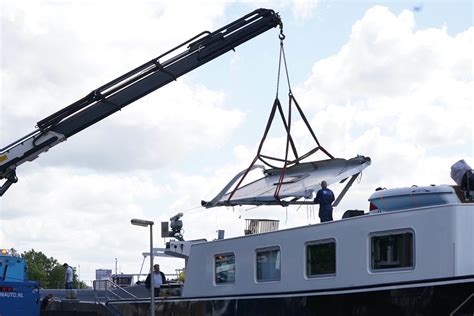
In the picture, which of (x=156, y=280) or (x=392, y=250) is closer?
(x=392, y=250)

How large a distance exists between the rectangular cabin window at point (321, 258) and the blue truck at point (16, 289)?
981 cm

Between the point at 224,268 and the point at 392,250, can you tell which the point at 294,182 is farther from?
the point at 392,250

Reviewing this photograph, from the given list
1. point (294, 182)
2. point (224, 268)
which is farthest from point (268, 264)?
point (294, 182)

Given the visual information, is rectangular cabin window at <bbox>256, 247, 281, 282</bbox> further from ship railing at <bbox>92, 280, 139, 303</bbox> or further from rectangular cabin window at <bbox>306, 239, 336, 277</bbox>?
ship railing at <bbox>92, 280, 139, 303</bbox>

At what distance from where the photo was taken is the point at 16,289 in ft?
83.6

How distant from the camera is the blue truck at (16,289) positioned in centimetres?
2523

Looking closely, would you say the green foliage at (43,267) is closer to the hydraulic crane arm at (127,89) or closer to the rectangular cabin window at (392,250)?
the hydraulic crane arm at (127,89)

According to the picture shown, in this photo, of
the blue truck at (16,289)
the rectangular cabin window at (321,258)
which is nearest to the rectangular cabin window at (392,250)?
the rectangular cabin window at (321,258)

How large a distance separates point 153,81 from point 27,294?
663 centimetres

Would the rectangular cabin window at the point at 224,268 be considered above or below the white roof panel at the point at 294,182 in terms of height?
below

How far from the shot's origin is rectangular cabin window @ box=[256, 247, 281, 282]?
19734 mm

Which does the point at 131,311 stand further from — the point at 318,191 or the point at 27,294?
the point at 318,191

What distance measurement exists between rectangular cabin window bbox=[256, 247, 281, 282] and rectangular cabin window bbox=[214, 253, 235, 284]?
2.90ft

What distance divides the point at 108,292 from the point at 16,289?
2496 mm
